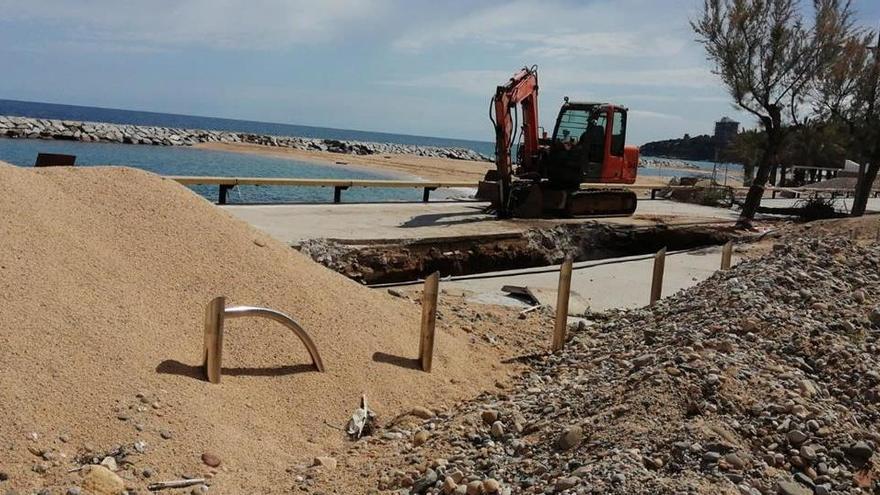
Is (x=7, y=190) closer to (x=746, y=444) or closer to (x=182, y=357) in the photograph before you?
(x=182, y=357)

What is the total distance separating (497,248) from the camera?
15.4 meters

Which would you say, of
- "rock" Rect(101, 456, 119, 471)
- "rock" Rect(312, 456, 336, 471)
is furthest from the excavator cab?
"rock" Rect(101, 456, 119, 471)

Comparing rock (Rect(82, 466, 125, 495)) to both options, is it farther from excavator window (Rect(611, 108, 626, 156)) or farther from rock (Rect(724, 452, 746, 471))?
excavator window (Rect(611, 108, 626, 156))

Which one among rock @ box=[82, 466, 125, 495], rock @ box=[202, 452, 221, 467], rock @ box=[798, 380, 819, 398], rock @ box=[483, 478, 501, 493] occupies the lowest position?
rock @ box=[202, 452, 221, 467]

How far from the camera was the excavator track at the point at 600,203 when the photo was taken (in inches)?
797

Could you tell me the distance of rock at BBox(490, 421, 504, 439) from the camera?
617 cm

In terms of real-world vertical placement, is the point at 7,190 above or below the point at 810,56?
below

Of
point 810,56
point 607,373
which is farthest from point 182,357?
point 810,56

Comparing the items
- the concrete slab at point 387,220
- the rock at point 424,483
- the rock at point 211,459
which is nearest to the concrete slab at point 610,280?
the concrete slab at point 387,220

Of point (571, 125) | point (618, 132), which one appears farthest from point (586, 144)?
point (618, 132)

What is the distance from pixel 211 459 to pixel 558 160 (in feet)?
50.8

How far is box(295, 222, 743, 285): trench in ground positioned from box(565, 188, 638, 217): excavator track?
6.48 ft

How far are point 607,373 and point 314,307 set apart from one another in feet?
8.76

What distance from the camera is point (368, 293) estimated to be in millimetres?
8812
